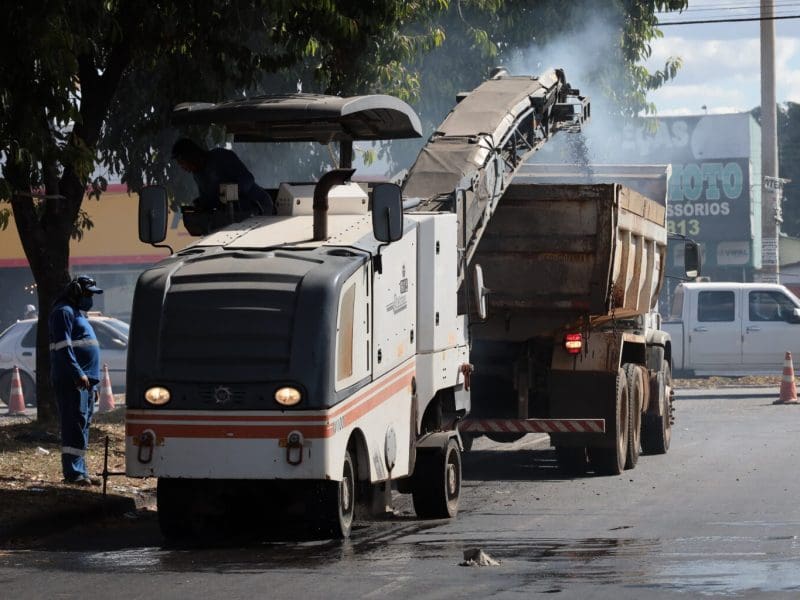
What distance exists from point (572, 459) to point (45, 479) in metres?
5.40

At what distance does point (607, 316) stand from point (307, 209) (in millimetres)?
4711

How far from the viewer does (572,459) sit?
15805 mm

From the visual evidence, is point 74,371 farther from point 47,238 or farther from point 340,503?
point 340,503

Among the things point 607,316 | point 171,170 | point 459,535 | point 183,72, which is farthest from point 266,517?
point 171,170

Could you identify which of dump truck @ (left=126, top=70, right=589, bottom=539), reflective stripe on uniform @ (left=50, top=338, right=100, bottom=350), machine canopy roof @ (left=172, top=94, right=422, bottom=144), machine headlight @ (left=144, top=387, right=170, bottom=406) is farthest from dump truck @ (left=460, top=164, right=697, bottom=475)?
machine headlight @ (left=144, top=387, right=170, bottom=406)

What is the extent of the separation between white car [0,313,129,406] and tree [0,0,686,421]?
21.5 ft

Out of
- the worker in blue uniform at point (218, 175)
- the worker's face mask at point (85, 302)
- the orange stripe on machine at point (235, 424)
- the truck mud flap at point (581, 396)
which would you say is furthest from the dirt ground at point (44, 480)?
the truck mud flap at point (581, 396)

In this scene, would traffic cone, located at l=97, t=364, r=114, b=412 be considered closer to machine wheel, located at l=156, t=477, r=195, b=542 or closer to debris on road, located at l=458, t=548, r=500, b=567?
machine wheel, located at l=156, t=477, r=195, b=542

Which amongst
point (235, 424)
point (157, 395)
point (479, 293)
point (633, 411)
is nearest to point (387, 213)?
point (235, 424)

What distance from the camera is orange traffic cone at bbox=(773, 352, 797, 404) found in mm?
25186

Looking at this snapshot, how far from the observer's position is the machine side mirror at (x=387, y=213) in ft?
34.8

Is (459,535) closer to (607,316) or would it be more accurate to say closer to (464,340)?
(464,340)

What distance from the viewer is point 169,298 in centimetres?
995

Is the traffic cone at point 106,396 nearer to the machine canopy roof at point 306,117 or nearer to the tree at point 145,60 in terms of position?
the tree at point 145,60
